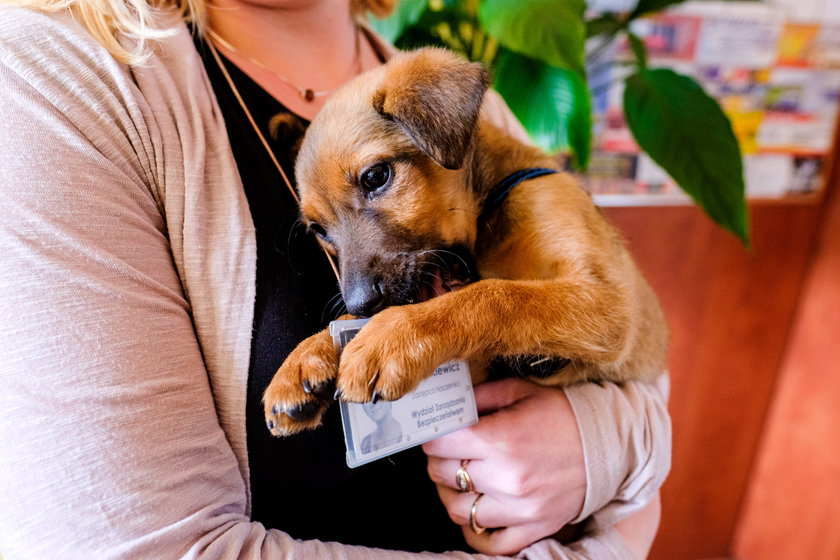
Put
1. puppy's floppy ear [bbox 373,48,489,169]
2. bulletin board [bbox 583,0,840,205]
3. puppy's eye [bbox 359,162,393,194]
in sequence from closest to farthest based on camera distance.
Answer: puppy's floppy ear [bbox 373,48,489,169] → puppy's eye [bbox 359,162,393,194] → bulletin board [bbox 583,0,840,205]

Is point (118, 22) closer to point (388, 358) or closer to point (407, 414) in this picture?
point (388, 358)

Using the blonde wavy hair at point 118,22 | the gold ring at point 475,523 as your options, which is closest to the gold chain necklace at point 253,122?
the blonde wavy hair at point 118,22

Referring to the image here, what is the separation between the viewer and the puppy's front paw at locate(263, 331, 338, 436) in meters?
0.94

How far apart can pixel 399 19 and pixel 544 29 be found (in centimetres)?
→ 58

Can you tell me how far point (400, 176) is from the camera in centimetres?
A: 128

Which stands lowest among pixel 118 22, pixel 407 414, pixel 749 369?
pixel 749 369

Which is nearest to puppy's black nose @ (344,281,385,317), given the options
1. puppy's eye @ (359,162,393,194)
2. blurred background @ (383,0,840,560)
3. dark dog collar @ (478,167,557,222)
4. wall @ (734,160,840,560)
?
puppy's eye @ (359,162,393,194)

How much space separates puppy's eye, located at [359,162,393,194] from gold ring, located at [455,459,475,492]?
2.09ft

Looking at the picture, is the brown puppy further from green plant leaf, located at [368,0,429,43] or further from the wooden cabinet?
the wooden cabinet

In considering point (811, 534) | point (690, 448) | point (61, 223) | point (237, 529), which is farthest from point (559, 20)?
point (811, 534)

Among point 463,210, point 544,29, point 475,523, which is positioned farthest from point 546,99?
point 475,523

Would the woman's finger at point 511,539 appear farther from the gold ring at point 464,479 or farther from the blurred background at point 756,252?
the blurred background at point 756,252

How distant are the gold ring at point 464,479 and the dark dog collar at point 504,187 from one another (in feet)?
1.94

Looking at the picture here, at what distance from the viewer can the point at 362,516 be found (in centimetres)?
109
